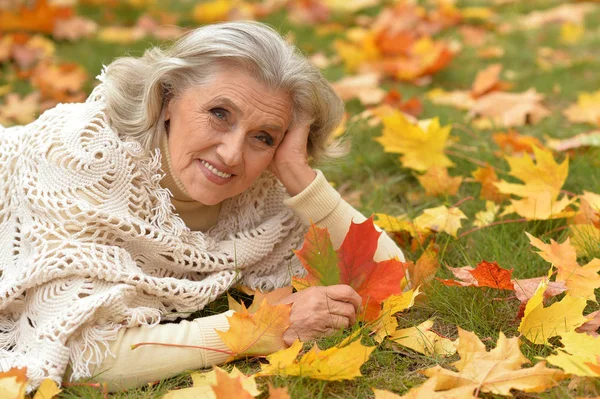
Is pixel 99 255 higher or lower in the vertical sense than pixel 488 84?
higher

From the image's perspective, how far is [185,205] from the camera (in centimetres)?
223

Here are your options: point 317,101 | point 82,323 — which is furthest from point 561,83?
point 82,323

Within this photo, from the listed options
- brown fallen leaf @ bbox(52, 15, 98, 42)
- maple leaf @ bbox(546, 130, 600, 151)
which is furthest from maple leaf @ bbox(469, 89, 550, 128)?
brown fallen leaf @ bbox(52, 15, 98, 42)

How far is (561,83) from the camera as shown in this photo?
427 centimetres

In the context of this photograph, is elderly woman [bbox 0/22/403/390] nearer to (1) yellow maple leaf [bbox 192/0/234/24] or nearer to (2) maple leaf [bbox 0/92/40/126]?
(2) maple leaf [bbox 0/92/40/126]

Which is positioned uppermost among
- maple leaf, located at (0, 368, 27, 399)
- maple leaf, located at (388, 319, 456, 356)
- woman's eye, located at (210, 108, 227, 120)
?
woman's eye, located at (210, 108, 227, 120)

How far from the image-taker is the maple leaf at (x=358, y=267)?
6.45 feet

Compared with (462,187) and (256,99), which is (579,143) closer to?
(462,187)

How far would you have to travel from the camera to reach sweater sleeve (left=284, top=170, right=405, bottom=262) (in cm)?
227

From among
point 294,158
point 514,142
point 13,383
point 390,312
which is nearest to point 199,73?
point 294,158

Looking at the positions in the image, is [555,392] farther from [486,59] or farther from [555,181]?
[486,59]

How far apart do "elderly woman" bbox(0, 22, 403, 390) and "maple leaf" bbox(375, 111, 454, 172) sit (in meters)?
0.63

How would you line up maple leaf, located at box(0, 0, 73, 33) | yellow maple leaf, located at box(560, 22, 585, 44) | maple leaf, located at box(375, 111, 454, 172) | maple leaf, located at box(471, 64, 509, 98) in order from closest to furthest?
maple leaf, located at box(375, 111, 454, 172)
maple leaf, located at box(471, 64, 509, 98)
maple leaf, located at box(0, 0, 73, 33)
yellow maple leaf, located at box(560, 22, 585, 44)

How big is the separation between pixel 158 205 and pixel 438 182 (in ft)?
3.96
